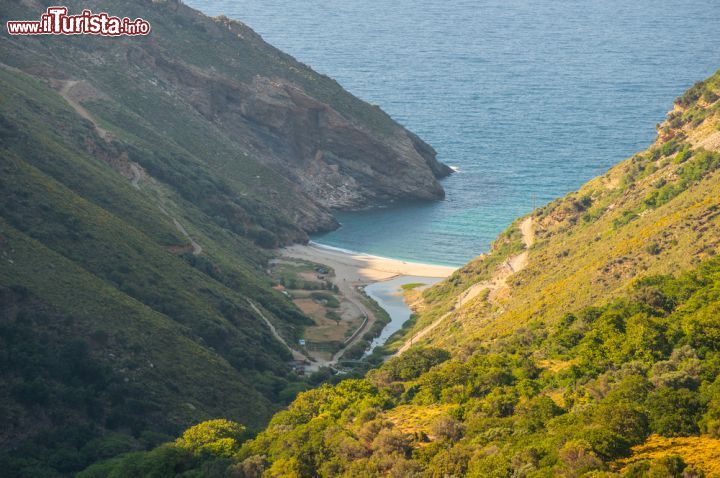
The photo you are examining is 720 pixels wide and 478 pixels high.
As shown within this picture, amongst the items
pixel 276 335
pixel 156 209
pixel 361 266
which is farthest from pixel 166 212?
pixel 361 266

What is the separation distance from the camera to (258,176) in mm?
135500

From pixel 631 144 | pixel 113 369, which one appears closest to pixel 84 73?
pixel 113 369

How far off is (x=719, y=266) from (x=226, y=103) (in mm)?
99659

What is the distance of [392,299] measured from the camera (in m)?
107

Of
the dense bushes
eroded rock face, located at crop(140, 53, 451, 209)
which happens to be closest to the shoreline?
eroded rock face, located at crop(140, 53, 451, 209)

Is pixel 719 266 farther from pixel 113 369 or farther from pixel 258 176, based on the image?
pixel 258 176

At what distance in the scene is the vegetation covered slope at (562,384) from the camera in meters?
41.7

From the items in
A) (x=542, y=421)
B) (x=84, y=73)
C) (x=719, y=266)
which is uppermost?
(x=84, y=73)

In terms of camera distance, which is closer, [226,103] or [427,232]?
[427,232]

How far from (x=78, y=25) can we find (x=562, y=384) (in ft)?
340

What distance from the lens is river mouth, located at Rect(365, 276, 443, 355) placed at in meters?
93.7

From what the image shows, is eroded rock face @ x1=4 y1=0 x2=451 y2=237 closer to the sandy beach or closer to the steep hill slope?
the steep hill slope

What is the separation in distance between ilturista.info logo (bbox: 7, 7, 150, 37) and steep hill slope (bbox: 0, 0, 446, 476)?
135 centimetres

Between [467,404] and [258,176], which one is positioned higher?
[258,176]
